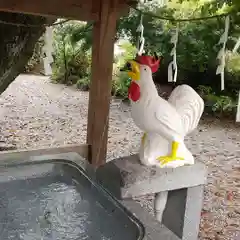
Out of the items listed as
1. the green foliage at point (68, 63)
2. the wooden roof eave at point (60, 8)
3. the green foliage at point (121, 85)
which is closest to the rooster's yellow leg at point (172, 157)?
the wooden roof eave at point (60, 8)

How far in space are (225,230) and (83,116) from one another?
3441mm

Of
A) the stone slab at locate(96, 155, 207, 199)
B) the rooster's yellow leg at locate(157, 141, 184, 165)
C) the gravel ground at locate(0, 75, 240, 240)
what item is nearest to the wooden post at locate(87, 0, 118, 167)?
the gravel ground at locate(0, 75, 240, 240)

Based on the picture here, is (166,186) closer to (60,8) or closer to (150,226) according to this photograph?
(150,226)

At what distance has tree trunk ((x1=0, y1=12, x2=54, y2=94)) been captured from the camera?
2762 millimetres

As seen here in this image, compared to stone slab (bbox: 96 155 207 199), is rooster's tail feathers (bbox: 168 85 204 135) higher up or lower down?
higher up

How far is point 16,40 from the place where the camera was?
9.27 ft

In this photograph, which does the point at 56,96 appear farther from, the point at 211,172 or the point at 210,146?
the point at 211,172

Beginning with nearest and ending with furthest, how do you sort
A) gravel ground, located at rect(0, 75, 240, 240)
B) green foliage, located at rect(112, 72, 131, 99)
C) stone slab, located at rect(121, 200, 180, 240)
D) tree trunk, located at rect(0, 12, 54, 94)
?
stone slab, located at rect(121, 200, 180, 240), tree trunk, located at rect(0, 12, 54, 94), gravel ground, located at rect(0, 75, 240, 240), green foliage, located at rect(112, 72, 131, 99)

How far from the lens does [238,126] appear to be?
589 centimetres

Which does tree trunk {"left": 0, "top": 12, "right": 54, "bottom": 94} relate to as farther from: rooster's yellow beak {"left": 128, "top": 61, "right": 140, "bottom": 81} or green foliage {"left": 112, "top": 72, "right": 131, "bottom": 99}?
green foliage {"left": 112, "top": 72, "right": 131, "bottom": 99}

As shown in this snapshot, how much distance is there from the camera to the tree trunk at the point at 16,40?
9.06 feet

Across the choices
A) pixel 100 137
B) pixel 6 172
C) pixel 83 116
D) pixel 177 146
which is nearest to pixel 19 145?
pixel 83 116

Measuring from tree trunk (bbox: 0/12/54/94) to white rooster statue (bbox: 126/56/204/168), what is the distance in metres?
1.38

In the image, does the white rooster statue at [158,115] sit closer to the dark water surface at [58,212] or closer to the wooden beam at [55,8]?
the dark water surface at [58,212]
